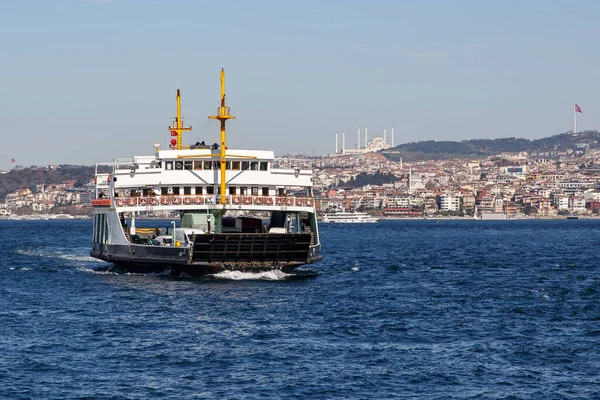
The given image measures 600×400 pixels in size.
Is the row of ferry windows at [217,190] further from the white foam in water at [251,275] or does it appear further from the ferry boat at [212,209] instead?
the white foam in water at [251,275]

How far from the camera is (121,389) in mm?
27188

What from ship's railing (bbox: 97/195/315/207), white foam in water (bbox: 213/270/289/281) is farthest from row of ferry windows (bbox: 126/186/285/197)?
white foam in water (bbox: 213/270/289/281)

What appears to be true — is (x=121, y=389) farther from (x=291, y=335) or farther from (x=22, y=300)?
(x=22, y=300)

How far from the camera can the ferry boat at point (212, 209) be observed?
163ft

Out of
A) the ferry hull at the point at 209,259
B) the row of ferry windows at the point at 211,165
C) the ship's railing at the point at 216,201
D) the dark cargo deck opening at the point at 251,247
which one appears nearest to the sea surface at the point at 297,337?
the ferry hull at the point at 209,259

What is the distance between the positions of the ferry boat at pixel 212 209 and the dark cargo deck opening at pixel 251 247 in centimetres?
4

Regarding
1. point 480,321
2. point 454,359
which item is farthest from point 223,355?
point 480,321

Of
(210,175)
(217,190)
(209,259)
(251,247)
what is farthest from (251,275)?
(210,175)

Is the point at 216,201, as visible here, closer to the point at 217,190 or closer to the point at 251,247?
the point at 217,190

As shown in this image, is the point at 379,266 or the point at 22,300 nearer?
the point at 22,300

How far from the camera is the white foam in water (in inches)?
1977

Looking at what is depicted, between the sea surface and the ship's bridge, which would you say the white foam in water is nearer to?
the sea surface

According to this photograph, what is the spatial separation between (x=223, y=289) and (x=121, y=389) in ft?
62.8

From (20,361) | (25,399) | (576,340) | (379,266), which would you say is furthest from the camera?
(379,266)
